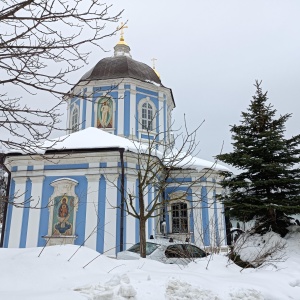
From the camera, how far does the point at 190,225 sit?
18.5 m

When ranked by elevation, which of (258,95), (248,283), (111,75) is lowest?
(248,283)

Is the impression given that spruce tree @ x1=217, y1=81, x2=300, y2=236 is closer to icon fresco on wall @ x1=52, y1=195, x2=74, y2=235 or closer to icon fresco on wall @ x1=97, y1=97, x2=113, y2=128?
icon fresco on wall @ x1=52, y1=195, x2=74, y2=235

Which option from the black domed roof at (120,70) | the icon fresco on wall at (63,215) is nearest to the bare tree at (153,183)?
the icon fresco on wall at (63,215)

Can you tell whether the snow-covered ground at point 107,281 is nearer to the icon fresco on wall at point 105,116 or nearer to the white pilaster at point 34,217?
the white pilaster at point 34,217

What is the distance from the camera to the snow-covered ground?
14.7 ft

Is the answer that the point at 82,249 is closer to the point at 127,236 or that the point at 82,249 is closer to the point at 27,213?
the point at 127,236

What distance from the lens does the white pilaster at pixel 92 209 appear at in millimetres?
14648

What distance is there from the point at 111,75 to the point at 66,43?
17171 millimetres

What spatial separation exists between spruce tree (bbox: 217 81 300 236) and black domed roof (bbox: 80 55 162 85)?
9509mm

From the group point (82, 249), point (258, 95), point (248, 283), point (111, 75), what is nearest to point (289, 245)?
point (258, 95)

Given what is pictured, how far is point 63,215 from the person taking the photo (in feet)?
49.8

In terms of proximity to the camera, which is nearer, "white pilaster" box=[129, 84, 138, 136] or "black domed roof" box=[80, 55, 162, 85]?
"white pilaster" box=[129, 84, 138, 136]

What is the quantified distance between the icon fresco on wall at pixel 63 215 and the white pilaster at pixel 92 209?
2.38 ft

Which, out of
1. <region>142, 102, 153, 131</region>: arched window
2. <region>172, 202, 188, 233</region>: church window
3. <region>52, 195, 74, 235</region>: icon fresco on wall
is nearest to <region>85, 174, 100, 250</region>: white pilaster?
<region>52, 195, 74, 235</region>: icon fresco on wall
